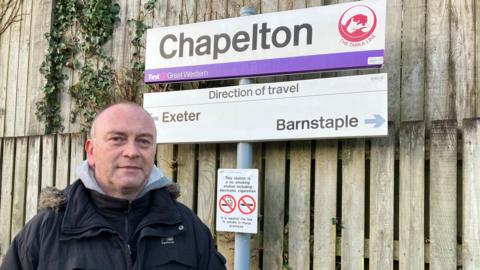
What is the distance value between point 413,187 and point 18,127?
4.08m

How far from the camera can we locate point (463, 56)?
344cm

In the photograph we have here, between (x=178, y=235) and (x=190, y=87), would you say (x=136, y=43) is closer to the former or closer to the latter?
(x=190, y=87)

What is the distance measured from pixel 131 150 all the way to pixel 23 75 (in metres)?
3.91

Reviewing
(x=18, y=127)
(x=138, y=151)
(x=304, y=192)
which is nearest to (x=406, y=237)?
(x=304, y=192)

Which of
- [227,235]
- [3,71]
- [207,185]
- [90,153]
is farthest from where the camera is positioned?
[3,71]

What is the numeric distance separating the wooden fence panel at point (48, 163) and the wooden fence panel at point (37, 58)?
0.36 m

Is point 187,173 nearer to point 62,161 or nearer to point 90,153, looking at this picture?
point 62,161

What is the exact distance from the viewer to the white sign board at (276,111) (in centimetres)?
342

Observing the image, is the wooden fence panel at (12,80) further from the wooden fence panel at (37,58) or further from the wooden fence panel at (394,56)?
the wooden fence panel at (394,56)

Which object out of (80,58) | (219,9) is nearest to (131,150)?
(219,9)

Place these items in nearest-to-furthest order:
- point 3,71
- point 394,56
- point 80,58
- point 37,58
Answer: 1. point 394,56
2. point 80,58
3. point 37,58
4. point 3,71

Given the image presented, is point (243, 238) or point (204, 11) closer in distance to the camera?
point (243, 238)

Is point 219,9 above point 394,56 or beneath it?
above

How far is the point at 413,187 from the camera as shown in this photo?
3.38m
